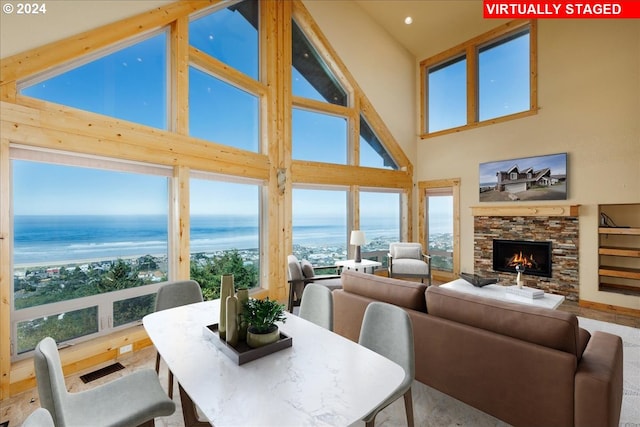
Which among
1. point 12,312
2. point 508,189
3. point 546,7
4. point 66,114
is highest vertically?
point 546,7

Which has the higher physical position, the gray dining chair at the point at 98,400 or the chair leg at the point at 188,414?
the gray dining chair at the point at 98,400

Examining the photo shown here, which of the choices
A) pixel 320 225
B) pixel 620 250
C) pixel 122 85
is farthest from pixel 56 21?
pixel 620 250

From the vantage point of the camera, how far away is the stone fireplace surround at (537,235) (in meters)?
4.92

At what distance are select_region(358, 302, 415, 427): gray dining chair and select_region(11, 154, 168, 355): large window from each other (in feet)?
9.07

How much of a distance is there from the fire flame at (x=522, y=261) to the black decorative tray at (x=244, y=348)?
5455mm

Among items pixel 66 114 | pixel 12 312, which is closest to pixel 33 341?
pixel 12 312

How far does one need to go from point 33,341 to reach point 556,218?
718 cm

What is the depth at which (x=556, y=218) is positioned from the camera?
509cm

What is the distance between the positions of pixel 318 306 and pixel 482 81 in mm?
6301

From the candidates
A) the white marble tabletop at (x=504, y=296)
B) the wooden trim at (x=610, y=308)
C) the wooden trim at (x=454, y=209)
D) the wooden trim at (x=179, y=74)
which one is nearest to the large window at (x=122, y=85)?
the wooden trim at (x=179, y=74)

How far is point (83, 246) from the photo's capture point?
2.97 m

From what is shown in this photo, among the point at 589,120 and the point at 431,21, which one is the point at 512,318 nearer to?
the point at 589,120

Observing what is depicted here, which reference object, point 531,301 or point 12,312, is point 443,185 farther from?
point 12,312

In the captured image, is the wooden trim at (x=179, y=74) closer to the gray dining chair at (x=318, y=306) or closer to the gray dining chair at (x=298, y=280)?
the gray dining chair at (x=298, y=280)
